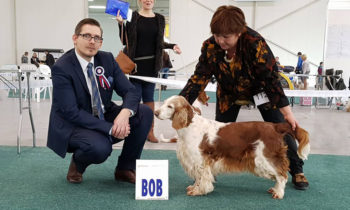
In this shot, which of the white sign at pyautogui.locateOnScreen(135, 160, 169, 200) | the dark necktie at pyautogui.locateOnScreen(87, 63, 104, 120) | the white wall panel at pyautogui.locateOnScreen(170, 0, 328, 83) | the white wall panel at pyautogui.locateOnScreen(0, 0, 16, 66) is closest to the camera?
the white sign at pyautogui.locateOnScreen(135, 160, 169, 200)

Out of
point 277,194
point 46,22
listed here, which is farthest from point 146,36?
point 46,22

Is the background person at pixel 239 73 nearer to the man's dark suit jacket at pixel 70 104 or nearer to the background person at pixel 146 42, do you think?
the man's dark suit jacket at pixel 70 104

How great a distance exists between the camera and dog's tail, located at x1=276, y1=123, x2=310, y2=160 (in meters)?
2.24

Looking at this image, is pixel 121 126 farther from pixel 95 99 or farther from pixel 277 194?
pixel 277 194

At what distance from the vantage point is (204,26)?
51.8 feet

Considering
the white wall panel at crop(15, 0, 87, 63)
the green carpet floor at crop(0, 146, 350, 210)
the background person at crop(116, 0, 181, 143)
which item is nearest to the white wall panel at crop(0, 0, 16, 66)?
the white wall panel at crop(15, 0, 87, 63)

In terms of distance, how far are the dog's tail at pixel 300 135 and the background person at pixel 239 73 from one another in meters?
0.04

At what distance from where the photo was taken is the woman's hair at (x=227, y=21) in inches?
81.0

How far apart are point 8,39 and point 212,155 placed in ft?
55.8

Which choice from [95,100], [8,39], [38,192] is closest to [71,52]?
[95,100]

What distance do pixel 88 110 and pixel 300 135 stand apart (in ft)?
5.12

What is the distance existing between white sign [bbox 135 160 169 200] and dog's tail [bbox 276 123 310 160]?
851 millimetres

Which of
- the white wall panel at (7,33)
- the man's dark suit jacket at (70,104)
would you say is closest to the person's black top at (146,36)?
the man's dark suit jacket at (70,104)

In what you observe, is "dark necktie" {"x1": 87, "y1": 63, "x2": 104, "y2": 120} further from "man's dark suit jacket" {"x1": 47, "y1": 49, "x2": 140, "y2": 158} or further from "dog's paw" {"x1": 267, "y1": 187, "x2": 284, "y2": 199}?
"dog's paw" {"x1": 267, "y1": 187, "x2": 284, "y2": 199}
